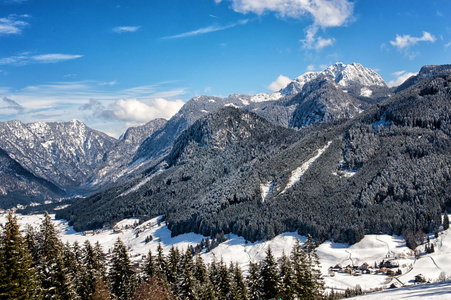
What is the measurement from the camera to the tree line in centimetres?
3553

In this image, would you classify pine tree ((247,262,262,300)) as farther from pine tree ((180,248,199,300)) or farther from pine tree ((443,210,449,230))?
pine tree ((443,210,449,230))

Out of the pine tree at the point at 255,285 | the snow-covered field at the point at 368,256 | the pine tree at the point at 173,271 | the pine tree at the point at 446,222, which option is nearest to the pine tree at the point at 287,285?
the pine tree at the point at 255,285

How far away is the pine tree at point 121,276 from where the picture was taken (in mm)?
58950

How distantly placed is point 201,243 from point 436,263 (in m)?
99.4

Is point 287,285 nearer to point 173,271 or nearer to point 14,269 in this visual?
point 173,271

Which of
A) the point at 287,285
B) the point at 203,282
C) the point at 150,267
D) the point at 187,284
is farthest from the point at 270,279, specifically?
the point at 150,267

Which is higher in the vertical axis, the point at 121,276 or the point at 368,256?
the point at 121,276

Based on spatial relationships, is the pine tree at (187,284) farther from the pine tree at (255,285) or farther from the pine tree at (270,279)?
the pine tree at (270,279)

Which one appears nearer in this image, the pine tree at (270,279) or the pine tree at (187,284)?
the pine tree at (187,284)

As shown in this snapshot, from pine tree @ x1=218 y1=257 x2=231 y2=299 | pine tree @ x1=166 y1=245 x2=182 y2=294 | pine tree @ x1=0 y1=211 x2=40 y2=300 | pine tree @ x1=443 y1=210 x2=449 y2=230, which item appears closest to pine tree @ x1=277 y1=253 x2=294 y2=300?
pine tree @ x1=218 y1=257 x2=231 y2=299

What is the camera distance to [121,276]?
60.2 metres

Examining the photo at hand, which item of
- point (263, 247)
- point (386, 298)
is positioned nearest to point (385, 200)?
point (263, 247)

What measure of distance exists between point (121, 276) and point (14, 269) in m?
27.5

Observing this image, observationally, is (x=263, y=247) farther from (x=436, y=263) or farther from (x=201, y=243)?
(x=436, y=263)
